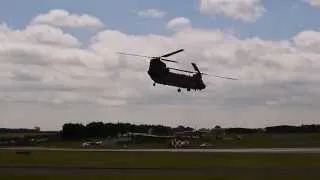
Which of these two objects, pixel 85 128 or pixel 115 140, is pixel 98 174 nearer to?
→ pixel 115 140

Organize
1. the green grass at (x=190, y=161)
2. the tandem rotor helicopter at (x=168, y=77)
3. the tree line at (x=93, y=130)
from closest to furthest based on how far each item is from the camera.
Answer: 1. the green grass at (x=190, y=161)
2. the tandem rotor helicopter at (x=168, y=77)
3. the tree line at (x=93, y=130)

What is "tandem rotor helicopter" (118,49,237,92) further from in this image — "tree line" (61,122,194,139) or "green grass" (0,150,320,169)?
"tree line" (61,122,194,139)

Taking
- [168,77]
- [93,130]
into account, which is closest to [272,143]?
[168,77]

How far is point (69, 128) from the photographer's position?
6973 inches

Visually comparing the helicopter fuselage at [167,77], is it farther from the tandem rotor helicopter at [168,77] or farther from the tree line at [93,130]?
the tree line at [93,130]

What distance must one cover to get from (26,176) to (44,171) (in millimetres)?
4208

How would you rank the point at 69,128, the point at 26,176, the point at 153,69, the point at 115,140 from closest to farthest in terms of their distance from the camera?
the point at 26,176 < the point at 153,69 < the point at 115,140 < the point at 69,128

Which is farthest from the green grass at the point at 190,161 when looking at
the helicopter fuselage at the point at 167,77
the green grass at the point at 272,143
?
the green grass at the point at 272,143

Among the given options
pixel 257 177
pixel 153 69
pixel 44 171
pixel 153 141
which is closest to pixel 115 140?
pixel 153 141

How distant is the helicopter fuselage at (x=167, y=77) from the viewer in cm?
7475

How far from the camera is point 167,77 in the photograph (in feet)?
250

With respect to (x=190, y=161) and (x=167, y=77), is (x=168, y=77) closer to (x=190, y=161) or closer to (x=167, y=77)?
(x=167, y=77)

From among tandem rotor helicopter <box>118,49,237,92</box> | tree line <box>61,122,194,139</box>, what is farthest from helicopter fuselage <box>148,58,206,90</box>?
tree line <box>61,122,194,139</box>

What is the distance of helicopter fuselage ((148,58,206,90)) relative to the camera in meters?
74.8
